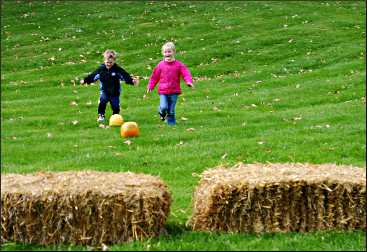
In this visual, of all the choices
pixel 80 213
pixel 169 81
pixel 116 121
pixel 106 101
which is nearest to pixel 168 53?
pixel 169 81

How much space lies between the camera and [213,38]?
3203 centimetres

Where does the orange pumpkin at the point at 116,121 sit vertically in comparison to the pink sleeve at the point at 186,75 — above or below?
below

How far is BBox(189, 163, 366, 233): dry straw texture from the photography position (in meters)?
7.88

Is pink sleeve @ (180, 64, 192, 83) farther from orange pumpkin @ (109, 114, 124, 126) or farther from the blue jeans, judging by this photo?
orange pumpkin @ (109, 114, 124, 126)

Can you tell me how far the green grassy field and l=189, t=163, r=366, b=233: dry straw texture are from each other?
0.19 metres

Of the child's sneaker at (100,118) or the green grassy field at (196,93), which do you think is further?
the child's sneaker at (100,118)

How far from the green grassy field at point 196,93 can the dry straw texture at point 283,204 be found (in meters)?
0.19

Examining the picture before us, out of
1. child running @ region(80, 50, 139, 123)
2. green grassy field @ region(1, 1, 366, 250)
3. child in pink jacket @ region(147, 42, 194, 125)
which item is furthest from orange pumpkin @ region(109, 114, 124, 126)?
child in pink jacket @ region(147, 42, 194, 125)

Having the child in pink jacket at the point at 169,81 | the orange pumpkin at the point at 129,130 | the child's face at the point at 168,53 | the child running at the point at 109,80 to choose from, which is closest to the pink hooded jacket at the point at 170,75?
the child in pink jacket at the point at 169,81

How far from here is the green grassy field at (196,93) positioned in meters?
11.8

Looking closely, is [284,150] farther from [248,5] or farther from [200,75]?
[248,5]

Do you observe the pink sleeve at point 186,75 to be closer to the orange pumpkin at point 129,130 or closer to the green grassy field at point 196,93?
the green grassy field at point 196,93

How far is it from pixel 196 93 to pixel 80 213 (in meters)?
14.1

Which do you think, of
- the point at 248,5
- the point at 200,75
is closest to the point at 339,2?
the point at 248,5
